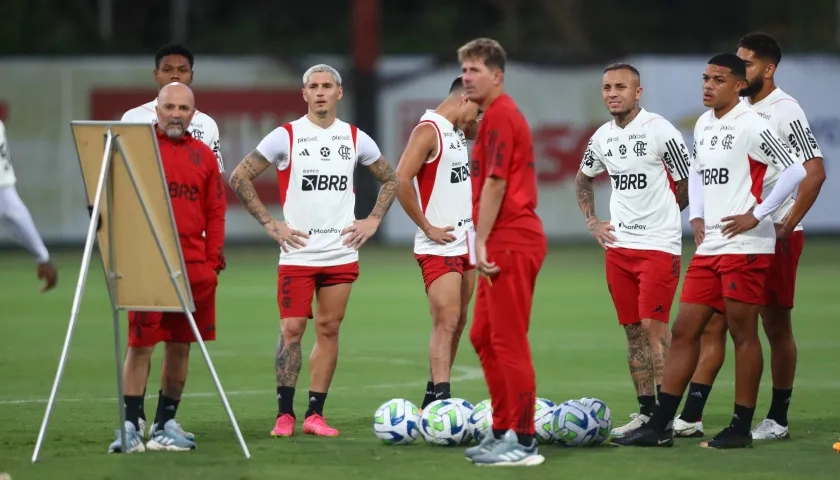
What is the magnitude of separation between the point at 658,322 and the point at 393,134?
2023 cm

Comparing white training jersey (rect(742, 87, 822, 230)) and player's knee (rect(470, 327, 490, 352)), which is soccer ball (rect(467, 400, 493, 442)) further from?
white training jersey (rect(742, 87, 822, 230))

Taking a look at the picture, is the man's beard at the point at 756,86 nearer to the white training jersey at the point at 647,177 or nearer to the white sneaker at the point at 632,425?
the white training jersey at the point at 647,177

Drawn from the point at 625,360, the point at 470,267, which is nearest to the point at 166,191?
the point at 470,267

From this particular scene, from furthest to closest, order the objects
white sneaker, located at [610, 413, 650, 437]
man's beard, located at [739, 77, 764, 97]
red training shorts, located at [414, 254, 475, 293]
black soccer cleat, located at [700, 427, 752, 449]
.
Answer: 1. red training shorts, located at [414, 254, 475, 293]
2. man's beard, located at [739, 77, 764, 97]
3. white sneaker, located at [610, 413, 650, 437]
4. black soccer cleat, located at [700, 427, 752, 449]

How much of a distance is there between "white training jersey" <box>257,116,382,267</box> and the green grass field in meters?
1.22

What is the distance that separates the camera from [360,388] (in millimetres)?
11727

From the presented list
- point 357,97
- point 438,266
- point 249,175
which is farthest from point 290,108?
point 249,175

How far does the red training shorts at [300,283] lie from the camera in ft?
31.4

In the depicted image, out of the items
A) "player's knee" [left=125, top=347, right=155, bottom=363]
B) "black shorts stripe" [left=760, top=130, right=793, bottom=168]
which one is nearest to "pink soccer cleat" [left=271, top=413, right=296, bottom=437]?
"player's knee" [left=125, top=347, right=155, bottom=363]

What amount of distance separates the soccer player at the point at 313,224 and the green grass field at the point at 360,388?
1.93 ft

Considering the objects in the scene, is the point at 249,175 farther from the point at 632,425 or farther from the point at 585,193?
the point at 632,425

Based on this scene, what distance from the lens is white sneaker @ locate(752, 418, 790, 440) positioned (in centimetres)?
916

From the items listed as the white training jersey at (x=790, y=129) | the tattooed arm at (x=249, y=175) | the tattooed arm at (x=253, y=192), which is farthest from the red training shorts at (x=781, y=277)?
the tattooed arm at (x=249, y=175)

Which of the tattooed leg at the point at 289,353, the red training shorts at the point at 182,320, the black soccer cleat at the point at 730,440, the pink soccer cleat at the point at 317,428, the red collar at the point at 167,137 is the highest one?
the red collar at the point at 167,137
